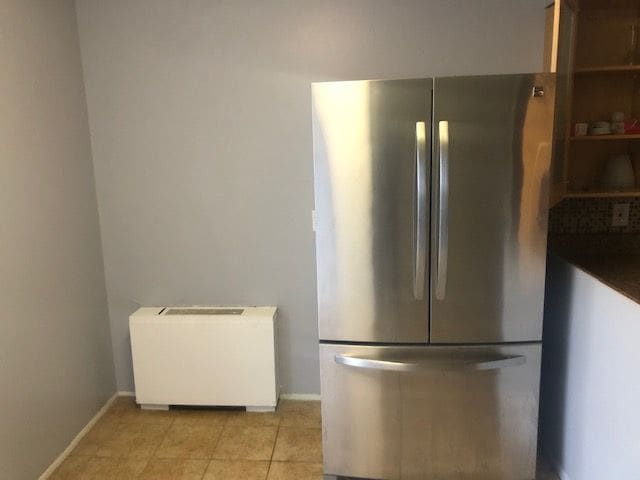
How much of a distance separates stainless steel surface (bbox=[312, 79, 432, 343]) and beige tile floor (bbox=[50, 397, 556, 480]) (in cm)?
76

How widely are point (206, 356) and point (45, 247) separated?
99 cm

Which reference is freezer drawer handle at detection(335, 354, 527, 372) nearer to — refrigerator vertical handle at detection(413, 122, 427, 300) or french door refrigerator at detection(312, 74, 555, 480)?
french door refrigerator at detection(312, 74, 555, 480)

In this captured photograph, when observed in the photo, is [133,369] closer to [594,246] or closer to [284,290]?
[284,290]

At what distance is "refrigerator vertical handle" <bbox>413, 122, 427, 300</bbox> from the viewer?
190 centimetres

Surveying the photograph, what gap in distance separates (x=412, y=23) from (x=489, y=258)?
1295 millimetres

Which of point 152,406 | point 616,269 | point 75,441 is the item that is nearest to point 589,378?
point 616,269

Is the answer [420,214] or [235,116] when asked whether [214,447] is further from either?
[235,116]

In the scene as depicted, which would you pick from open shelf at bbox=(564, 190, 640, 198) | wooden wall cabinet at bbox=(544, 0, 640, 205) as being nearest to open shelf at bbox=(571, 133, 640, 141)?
wooden wall cabinet at bbox=(544, 0, 640, 205)

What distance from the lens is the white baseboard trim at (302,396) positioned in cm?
293


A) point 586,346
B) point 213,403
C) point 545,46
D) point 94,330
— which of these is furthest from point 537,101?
point 94,330

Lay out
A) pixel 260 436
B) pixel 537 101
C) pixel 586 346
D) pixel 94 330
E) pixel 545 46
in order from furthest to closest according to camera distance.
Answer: pixel 94 330 < pixel 260 436 < pixel 545 46 < pixel 586 346 < pixel 537 101

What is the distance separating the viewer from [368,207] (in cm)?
198

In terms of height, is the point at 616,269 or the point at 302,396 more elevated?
the point at 616,269

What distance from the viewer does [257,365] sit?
273 centimetres
